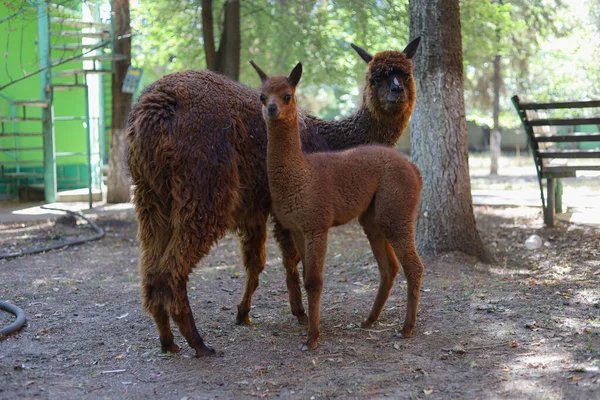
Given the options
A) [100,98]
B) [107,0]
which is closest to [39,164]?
[100,98]

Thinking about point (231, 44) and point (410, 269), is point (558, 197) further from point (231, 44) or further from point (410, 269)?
point (410, 269)

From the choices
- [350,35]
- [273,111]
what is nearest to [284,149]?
[273,111]

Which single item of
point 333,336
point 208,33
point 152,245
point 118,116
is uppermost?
point 208,33

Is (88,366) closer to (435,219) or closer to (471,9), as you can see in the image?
(435,219)

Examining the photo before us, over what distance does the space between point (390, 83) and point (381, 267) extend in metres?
1.52

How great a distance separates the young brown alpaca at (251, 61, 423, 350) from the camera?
4656 millimetres

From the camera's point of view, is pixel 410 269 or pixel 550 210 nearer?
pixel 410 269

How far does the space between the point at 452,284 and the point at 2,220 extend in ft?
27.9

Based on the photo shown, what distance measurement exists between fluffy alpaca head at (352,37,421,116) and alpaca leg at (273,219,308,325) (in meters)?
1.30

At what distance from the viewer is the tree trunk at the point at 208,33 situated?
37.4 ft

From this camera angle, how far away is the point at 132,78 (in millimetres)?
12766

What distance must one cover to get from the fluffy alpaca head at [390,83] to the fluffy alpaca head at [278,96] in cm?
104

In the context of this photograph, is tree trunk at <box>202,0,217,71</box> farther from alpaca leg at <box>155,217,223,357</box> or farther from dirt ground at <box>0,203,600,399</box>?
alpaca leg at <box>155,217,223,357</box>

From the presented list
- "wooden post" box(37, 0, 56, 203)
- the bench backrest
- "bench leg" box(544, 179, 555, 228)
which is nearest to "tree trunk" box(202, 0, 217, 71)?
"wooden post" box(37, 0, 56, 203)
